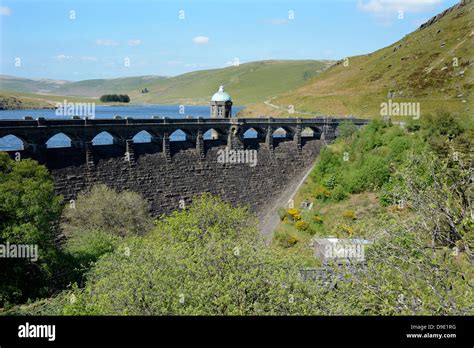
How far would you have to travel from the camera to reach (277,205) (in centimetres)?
6862

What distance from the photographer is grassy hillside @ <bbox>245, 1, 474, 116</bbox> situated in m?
110

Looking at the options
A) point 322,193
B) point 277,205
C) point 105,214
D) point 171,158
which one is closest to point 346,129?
point 322,193

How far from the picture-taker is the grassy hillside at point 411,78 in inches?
4338

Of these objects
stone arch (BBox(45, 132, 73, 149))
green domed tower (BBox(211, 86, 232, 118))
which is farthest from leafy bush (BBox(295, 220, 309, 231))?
stone arch (BBox(45, 132, 73, 149))

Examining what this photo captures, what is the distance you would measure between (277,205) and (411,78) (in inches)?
2802

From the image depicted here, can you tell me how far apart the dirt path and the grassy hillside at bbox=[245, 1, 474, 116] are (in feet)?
133

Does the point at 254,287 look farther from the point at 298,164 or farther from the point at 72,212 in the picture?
the point at 298,164

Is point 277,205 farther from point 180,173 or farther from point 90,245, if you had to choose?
point 90,245

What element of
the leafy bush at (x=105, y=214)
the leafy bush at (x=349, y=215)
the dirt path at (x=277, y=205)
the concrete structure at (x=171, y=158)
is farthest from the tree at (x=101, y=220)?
the leafy bush at (x=349, y=215)

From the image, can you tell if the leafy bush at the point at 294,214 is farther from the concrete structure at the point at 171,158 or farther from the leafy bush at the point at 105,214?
the leafy bush at the point at 105,214

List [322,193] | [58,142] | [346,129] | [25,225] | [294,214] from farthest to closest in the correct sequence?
[58,142], [346,129], [322,193], [294,214], [25,225]

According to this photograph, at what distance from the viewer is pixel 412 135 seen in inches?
2975

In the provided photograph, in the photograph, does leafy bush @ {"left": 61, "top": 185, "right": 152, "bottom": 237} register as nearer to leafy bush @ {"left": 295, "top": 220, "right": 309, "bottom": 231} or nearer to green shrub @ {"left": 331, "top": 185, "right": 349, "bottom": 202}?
leafy bush @ {"left": 295, "top": 220, "right": 309, "bottom": 231}
